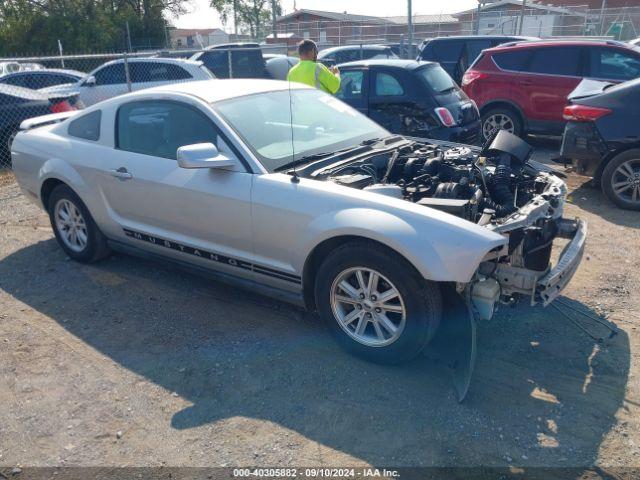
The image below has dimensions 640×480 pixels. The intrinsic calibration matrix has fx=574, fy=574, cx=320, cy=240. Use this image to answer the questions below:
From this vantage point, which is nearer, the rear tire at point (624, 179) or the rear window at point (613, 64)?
the rear tire at point (624, 179)

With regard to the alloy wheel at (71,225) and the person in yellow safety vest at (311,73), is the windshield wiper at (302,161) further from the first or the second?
the person in yellow safety vest at (311,73)

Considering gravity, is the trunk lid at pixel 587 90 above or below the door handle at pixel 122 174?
above

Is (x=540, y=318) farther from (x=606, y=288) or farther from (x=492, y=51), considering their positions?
(x=492, y=51)

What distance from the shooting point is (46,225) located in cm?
677

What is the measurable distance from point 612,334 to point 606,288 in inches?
32.3

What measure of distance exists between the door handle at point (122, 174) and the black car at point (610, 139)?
5053 millimetres

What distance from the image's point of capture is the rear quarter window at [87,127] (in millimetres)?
4984

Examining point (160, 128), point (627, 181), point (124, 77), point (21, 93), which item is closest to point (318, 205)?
point (160, 128)

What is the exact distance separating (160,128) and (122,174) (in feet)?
1.63

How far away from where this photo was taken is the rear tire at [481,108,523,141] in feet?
31.9

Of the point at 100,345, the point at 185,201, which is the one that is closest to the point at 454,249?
the point at 185,201

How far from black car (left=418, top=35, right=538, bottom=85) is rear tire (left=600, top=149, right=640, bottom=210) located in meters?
6.41

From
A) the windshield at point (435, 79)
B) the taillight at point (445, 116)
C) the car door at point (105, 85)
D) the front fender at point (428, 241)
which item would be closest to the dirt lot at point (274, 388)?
the front fender at point (428, 241)

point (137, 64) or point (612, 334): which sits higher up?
point (137, 64)
